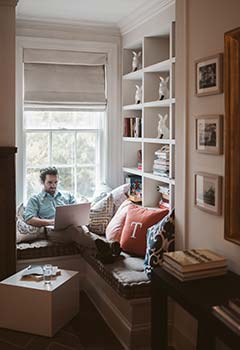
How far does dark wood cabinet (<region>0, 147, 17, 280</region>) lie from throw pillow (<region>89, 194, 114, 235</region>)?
2.51 feet

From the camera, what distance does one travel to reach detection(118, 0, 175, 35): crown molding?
3784 mm

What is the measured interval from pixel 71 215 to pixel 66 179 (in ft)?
2.80

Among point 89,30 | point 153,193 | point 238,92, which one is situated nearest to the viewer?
point 238,92

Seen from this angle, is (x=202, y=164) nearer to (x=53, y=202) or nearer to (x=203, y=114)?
(x=203, y=114)

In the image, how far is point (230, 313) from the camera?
202 centimetres

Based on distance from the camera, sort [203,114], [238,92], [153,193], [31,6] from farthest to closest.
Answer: [153,193] < [31,6] < [203,114] < [238,92]

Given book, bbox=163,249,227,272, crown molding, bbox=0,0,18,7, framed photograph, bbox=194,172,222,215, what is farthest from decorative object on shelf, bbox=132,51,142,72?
book, bbox=163,249,227,272

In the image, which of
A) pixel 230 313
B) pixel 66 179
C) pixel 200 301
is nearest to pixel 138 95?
pixel 66 179

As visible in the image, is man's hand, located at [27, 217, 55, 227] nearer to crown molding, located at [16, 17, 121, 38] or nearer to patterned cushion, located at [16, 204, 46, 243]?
patterned cushion, located at [16, 204, 46, 243]

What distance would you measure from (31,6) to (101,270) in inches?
93.3

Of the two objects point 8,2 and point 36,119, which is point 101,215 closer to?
point 36,119

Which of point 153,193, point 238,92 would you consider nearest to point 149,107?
point 153,193

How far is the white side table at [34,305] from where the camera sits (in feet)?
10.6

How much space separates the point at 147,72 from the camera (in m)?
4.22
